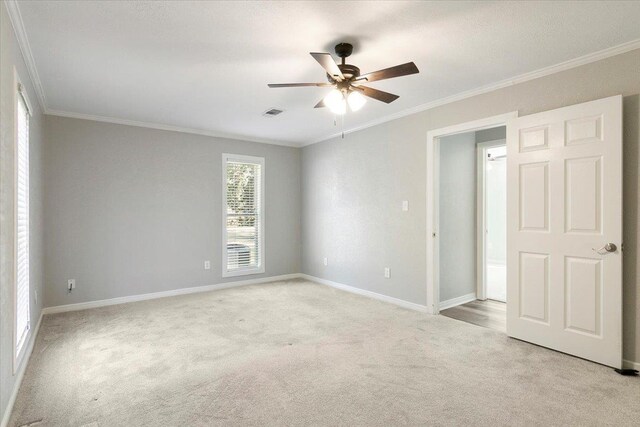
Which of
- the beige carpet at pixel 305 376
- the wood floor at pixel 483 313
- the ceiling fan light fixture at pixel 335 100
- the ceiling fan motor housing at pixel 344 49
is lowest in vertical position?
Result: the wood floor at pixel 483 313

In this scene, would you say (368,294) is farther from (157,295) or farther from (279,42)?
(279,42)

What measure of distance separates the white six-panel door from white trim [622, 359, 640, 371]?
106 mm

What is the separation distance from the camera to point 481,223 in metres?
Answer: 4.96

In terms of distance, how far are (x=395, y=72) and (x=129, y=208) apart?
4160 millimetres

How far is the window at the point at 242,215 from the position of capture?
5.72m

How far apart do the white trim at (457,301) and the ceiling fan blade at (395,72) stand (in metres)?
3.04

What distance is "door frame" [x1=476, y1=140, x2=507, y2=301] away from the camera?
16.2 feet

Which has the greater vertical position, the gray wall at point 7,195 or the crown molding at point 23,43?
the crown molding at point 23,43

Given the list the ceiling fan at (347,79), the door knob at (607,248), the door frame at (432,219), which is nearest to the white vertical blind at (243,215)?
the door frame at (432,219)

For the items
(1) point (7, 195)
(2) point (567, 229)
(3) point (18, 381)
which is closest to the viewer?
(1) point (7, 195)

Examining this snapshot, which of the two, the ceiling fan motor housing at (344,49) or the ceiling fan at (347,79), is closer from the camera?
the ceiling fan at (347,79)

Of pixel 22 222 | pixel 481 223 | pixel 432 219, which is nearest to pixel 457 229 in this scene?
pixel 481 223

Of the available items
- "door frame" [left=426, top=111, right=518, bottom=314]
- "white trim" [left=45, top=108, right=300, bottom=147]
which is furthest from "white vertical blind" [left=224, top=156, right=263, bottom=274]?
"door frame" [left=426, top=111, right=518, bottom=314]

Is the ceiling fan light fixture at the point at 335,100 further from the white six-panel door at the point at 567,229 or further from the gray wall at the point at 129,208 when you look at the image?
the gray wall at the point at 129,208
